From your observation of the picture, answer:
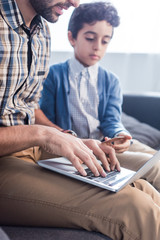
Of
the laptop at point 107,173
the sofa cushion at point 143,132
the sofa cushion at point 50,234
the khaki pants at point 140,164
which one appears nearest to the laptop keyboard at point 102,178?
the laptop at point 107,173

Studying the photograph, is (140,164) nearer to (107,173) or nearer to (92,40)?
(107,173)

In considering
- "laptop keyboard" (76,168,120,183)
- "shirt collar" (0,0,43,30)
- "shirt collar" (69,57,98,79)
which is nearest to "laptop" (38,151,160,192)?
"laptop keyboard" (76,168,120,183)

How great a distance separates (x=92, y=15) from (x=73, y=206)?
2.98ft

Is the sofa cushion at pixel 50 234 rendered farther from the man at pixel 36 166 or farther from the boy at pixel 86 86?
the boy at pixel 86 86

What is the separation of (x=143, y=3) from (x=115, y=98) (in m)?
1.39

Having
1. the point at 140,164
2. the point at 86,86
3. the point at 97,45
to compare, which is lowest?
the point at 140,164

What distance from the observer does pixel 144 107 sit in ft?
6.15

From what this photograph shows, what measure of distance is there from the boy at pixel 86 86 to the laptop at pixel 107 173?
486 mm

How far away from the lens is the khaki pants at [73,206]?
0.65 m

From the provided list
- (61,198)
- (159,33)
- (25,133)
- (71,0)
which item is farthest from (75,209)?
(159,33)

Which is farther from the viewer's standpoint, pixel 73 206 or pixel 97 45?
pixel 97 45

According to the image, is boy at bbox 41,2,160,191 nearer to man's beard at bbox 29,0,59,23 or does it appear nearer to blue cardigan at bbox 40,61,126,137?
blue cardigan at bbox 40,61,126,137

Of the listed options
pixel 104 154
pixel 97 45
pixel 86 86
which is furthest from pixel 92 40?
pixel 104 154

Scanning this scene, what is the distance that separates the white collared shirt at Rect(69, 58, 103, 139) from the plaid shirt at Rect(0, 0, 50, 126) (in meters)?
0.30
